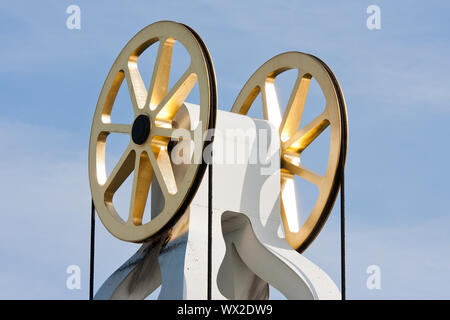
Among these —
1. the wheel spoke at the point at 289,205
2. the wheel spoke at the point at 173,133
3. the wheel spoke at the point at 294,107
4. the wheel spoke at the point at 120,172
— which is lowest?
the wheel spoke at the point at 289,205

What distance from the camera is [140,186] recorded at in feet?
76.6

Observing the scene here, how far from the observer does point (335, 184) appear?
2344cm

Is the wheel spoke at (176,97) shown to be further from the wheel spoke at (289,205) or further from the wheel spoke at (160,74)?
the wheel spoke at (289,205)

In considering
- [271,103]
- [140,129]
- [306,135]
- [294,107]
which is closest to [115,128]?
[140,129]

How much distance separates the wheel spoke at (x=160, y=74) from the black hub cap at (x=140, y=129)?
308mm

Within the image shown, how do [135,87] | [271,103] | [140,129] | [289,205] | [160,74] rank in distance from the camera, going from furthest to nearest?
[271,103] < [289,205] < [135,87] < [160,74] < [140,129]

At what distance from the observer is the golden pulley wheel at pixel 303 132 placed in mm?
23516

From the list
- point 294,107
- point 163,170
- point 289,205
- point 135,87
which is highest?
point 135,87

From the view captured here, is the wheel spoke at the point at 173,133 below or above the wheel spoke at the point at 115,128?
below

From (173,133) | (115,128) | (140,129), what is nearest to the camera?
(173,133)

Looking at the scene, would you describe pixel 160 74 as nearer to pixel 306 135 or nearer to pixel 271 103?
pixel 271 103

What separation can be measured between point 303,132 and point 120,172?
3795mm

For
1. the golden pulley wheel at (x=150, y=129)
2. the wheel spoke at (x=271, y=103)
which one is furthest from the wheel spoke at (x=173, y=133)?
the wheel spoke at (x=271, y=103)

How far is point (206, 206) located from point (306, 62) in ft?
12.9
